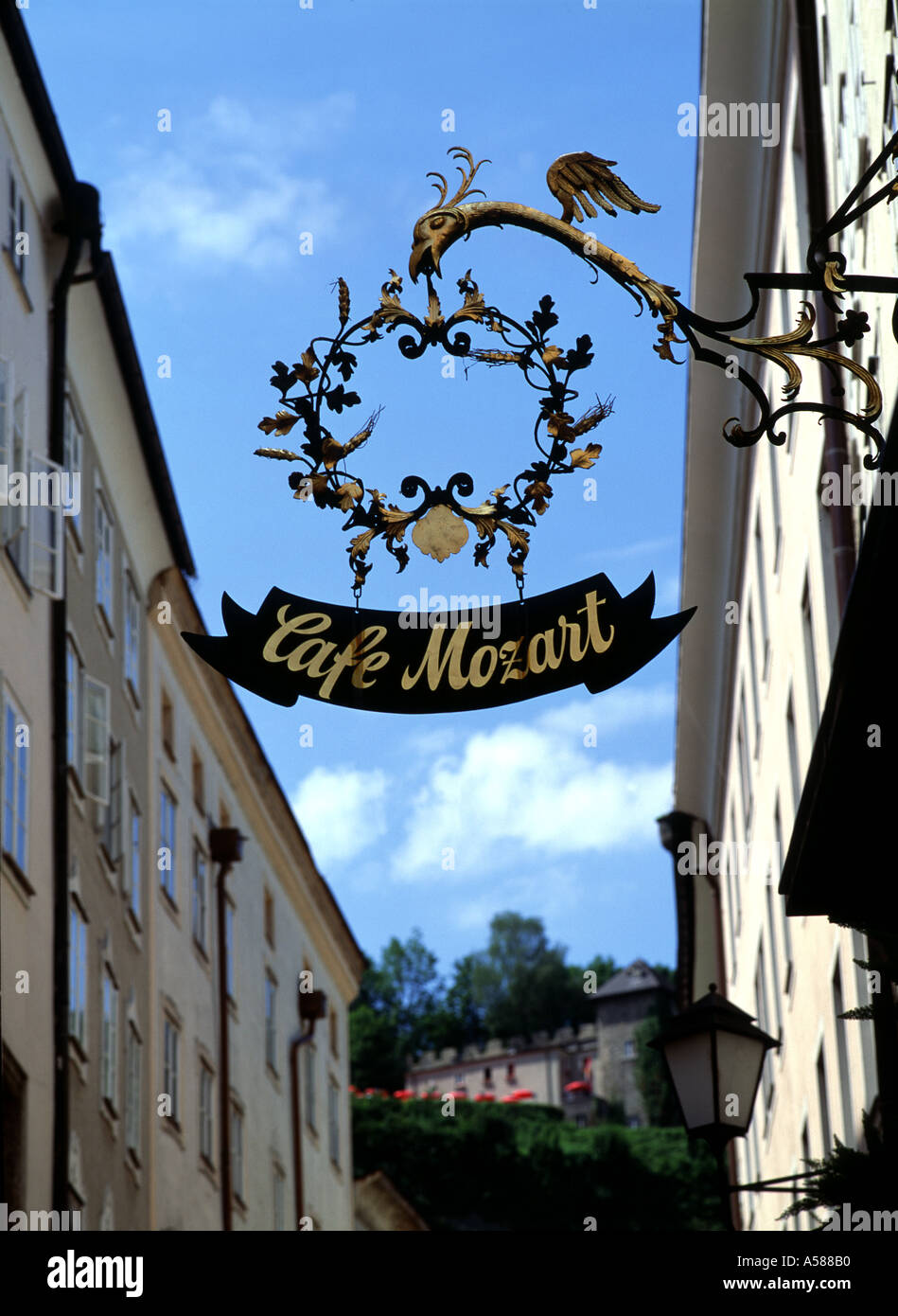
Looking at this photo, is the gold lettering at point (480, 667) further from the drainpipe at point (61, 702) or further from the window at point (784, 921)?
the window at point (784, 921)

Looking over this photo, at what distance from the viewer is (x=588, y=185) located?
6.78m

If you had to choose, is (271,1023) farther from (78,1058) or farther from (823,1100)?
(823,1100)

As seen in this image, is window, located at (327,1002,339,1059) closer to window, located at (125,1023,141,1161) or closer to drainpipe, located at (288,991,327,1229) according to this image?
drainpipe, located at (288,991,327,1229)

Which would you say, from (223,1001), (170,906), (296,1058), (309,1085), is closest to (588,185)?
(170,906)

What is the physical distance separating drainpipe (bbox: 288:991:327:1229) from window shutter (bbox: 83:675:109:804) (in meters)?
13.1

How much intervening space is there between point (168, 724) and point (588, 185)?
21.7 metres

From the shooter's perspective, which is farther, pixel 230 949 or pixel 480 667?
pixel 230 949

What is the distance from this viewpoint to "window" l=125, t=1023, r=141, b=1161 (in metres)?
22.1

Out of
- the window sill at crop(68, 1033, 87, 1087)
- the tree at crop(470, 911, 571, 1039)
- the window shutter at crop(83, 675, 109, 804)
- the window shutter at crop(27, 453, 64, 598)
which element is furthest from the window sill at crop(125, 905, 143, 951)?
the tree at crop(470, 911, 571, 1039)
